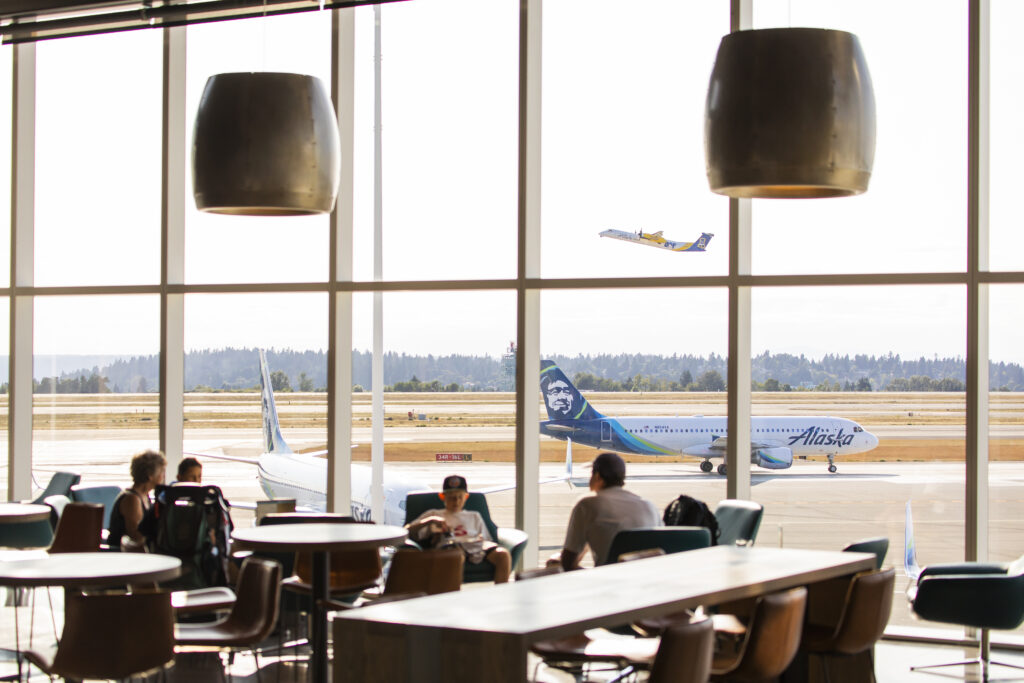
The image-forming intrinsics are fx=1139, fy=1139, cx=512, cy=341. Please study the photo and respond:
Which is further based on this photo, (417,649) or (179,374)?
(179,374)

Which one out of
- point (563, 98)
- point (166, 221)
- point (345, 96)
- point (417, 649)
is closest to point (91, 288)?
point (166, 221)

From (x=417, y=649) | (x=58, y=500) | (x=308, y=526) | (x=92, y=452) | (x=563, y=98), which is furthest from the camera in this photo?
(x=563, y=98)

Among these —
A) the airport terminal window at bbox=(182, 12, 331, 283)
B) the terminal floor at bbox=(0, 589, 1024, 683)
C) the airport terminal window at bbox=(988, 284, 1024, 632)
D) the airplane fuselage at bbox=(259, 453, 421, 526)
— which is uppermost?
the airport terminal window at bbox=(182, 12, 331, 283)

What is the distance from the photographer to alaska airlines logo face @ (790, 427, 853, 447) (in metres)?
40.8

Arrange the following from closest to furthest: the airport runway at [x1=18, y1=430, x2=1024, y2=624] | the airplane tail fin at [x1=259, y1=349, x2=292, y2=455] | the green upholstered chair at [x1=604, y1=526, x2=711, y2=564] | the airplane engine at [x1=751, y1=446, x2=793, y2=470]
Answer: the green upholstered chair at [x1=604, y1=526, x2=711, y2=564]
the airplane tail fin at [x1=259, y1=349, x2=292, y2=455]
the airport runway at [x1=18, y1=430, x2=1024, y2=624]
the airplane engine at [x1=751, y1=446, x2=793, y2=470]

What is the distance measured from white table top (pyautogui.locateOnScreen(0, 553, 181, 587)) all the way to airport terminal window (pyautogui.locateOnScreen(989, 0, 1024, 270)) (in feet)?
78.1

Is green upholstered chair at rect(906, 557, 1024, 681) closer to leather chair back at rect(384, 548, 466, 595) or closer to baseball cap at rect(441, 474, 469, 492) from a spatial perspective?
leather chair back at rect(384, 548, 466, 595)

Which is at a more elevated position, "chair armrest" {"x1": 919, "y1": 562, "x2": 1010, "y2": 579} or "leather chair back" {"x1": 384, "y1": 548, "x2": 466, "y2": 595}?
"leather chair back" {"x1": 384, "y1": 548, "x2": 466, "y2": 595}

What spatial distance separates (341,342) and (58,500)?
1847 millimetres

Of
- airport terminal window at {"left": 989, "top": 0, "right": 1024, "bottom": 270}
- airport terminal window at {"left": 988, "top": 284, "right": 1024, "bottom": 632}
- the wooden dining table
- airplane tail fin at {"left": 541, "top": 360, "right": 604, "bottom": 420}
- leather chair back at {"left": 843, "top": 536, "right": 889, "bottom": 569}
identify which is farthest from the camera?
airplane tail fin at {"left": 541, "top": 360, "right": 604, "bottom": 420}

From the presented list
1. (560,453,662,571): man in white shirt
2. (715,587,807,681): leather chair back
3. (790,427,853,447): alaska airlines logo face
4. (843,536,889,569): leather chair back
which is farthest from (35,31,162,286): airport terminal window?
(715,587,807,681): leather chair back

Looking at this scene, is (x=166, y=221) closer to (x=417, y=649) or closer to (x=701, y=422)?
(x=417, y=649)

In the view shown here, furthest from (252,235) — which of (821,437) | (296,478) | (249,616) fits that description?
(249,616)

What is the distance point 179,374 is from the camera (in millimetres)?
7434
